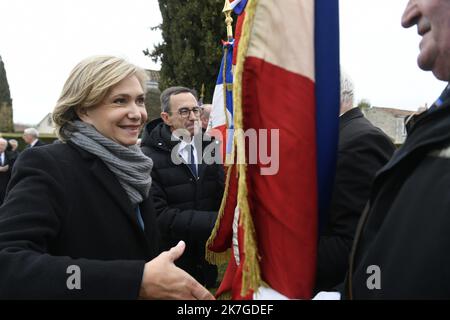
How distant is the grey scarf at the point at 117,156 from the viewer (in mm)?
1924

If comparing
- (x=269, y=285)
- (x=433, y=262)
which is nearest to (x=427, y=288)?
(x=433, y=262)

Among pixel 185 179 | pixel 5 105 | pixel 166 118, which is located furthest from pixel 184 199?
pixel 5 105

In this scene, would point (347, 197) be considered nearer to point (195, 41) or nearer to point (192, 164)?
point (192, 164)

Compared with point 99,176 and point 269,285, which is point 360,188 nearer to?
point 269,285

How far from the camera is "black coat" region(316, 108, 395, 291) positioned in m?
1.83

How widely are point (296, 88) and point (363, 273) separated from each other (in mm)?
726

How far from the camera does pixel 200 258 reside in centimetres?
366

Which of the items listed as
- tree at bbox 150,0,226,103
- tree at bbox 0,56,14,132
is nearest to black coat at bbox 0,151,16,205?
tree at bbox 150,0,226,103

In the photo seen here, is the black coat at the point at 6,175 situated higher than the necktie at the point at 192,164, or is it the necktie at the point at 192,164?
the necktie at the point at 192,164

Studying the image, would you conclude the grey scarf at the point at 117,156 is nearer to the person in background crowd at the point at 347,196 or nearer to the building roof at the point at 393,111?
the person in background crowd at the point at 347,196

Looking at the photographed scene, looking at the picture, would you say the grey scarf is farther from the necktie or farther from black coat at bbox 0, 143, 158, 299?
the necktie

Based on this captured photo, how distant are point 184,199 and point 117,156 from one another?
150 cm

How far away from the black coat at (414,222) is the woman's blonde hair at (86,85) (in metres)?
1.31

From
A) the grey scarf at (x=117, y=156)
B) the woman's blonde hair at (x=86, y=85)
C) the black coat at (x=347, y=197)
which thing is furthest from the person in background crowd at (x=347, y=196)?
the woman's blonde hair at (x=86, y=85)
